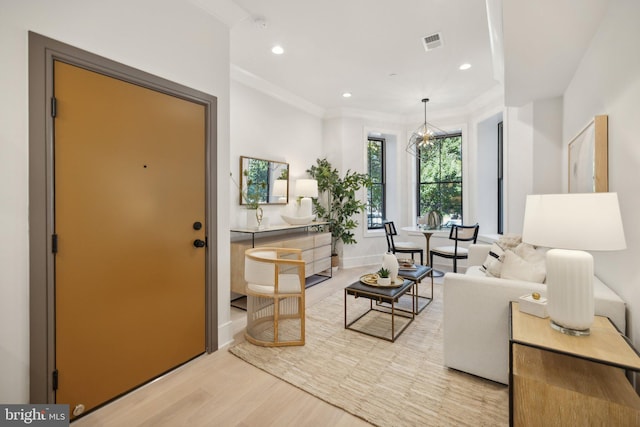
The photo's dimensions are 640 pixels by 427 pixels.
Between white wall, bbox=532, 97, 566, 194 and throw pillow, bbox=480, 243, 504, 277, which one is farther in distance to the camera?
white wall, bbox=532, 97, 566, 194

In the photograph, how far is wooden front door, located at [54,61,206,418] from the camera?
1700 millimetres

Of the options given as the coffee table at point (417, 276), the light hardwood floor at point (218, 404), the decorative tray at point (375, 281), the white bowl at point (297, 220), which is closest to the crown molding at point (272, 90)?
the white bowl at point (297, 220)

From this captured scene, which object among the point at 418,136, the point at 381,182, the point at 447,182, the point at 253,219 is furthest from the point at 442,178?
the point at 253,219

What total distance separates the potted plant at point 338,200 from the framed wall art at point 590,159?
2.96 meters

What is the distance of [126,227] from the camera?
1.97 m

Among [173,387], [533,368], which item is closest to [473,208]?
[533,368]

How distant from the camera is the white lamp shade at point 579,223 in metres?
1.31

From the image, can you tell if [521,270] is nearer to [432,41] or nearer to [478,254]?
[478,254]

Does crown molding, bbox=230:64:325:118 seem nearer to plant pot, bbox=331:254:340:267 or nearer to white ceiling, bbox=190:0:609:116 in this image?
white ceiling, bbox=190:0:609:116

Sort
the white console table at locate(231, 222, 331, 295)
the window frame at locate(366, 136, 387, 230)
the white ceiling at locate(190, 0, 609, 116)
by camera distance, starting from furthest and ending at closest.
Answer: the window frame at locate(366, 136, 387, 230) → the white console table at locate(231, 222, 331, 295) → the white ceiling at locate(190, 0, 609, 116)

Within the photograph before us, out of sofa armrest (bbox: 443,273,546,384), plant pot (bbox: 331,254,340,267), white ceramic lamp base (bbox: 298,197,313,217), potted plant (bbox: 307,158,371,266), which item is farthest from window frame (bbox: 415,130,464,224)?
sofa armrest (bbox: 443,273,546,384)

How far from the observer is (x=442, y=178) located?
233 inches

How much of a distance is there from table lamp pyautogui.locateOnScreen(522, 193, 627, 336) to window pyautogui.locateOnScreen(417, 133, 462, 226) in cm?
426

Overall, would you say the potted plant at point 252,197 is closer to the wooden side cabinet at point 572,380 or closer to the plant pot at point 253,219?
the plant pot at point 253,219
